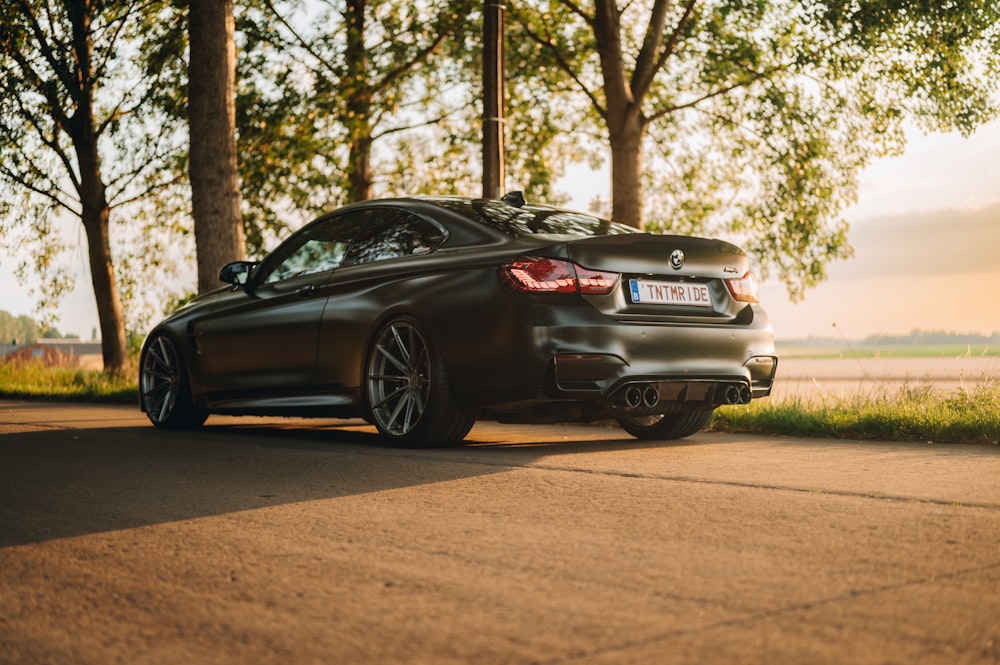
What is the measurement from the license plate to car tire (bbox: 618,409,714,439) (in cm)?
129

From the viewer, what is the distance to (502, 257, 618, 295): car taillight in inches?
279

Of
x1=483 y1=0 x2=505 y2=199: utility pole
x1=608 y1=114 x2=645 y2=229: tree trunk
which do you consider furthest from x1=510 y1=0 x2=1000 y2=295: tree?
x1=483 y1=0 x2=505 y2=199: utility pole

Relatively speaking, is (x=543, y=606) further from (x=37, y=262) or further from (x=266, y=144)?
(x=37, y=262)

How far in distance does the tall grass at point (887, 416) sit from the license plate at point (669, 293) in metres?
2.08

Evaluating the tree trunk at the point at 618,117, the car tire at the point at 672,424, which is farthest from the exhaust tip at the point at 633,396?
the tree trunk at the point at 618,117

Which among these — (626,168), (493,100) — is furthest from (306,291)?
(626,168)

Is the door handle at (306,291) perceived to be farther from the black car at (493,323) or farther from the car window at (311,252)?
the car window at (311,252)

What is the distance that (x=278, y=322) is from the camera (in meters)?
8.97

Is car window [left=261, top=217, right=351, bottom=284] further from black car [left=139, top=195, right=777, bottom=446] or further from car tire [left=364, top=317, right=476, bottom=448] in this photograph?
car tire [left=364, top=317, right=476, bottom=448]

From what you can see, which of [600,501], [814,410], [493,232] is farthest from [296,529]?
[814,410]

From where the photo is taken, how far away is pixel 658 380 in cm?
730

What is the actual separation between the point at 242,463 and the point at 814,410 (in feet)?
15.1

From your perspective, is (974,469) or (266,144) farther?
(266,144)

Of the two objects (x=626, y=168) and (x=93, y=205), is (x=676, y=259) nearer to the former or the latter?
(x=626, y=168)
